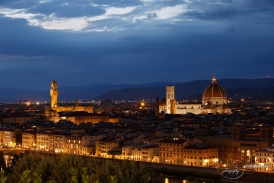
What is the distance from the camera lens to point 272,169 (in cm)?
3275

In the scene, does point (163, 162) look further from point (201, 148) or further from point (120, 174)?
point (120, 174)

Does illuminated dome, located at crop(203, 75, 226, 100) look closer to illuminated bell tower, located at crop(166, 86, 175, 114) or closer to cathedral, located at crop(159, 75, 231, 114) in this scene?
cathedral, located at crop(159, 75, 231, 114)

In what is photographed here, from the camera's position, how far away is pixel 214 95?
77625 mm

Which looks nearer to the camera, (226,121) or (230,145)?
(230,145)

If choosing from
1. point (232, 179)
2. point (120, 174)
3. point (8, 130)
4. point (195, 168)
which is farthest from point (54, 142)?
point (120, 174)

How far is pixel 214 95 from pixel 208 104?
2.06 meters

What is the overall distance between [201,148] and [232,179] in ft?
17.3

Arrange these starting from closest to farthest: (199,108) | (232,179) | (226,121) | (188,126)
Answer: (232,179)
(188,126)
(226,121)
(199,108)

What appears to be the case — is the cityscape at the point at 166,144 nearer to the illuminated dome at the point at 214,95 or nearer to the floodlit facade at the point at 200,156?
the floodlit facade at the point at 200,156

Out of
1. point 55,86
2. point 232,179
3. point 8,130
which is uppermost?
point 55,86

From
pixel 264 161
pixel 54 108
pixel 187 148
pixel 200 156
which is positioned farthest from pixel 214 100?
pixel 264 161

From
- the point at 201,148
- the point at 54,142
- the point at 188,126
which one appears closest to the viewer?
the point at 201,148

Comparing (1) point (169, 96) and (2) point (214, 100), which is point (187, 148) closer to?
(2) point (214, 100)

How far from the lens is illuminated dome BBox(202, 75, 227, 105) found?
77500mm
